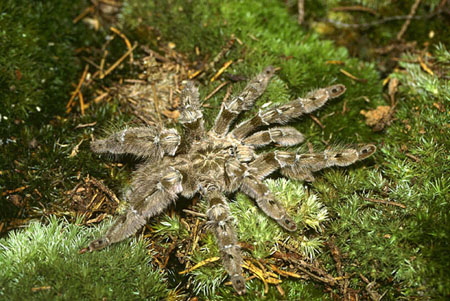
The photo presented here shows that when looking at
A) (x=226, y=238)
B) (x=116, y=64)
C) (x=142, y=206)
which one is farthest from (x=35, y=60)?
(x=226, y=238)

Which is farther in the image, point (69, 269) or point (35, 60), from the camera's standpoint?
point (35, 60)

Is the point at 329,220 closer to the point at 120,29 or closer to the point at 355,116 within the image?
the point at 355,116

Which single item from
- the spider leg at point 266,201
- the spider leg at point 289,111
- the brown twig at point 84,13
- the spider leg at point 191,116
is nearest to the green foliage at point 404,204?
the spider leg at point 266,201

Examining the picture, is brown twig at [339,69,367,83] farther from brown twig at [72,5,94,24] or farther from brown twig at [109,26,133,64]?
brown twig at [72,5,94,24]

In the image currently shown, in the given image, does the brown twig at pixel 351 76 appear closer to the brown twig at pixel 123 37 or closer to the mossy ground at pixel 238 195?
the mossy ground at pixel 238 195

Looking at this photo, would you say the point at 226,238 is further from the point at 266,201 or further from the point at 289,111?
the point at 289,111

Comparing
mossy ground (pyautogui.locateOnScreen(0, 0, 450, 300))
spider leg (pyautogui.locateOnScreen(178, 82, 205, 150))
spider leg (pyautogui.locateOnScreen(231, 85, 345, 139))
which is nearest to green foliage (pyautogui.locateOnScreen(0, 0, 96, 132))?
mossy ground (pyautogui.locateOnScreen(0, 0, 450, 300))
